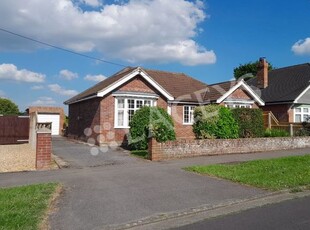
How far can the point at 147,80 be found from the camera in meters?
21.1

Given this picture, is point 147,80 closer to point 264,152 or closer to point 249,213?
point 264,152

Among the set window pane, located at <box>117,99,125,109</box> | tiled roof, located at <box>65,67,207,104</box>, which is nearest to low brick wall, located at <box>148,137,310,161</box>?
window pane, located at <box>117,99,125,109</box>

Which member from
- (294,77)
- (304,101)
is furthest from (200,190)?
(294,77)

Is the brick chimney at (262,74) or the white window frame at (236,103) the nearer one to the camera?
the white window frame at (236,103)

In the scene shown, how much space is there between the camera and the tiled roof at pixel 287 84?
29.8 metres

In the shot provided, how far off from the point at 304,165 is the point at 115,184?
7.29m

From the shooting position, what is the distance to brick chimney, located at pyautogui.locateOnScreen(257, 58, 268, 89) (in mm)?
34062

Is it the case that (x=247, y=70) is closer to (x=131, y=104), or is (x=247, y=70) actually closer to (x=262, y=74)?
(x=262, y=74)

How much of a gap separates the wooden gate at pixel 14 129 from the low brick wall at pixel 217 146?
9159mm

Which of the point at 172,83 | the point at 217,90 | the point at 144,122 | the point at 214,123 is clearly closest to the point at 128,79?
the point at 144,122

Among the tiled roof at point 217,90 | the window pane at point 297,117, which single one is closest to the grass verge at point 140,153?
the tiled roof at point 217,90

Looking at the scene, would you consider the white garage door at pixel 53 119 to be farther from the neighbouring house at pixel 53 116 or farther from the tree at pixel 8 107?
the tree at pixel 8 107

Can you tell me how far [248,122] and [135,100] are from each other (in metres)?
6.65

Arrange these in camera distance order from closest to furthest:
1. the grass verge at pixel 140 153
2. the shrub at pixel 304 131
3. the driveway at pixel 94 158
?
the driveway at pixel 94 158, the grass verge at pixel 140 153, the shrub at pixel 304 131
